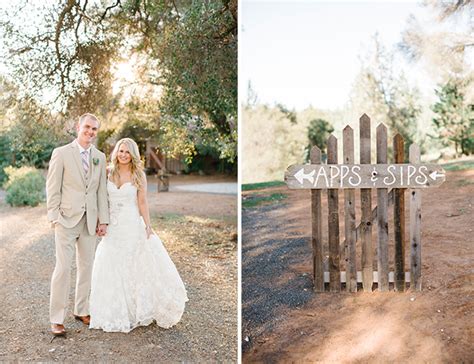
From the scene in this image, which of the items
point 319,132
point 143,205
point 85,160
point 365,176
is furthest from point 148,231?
point 319,132

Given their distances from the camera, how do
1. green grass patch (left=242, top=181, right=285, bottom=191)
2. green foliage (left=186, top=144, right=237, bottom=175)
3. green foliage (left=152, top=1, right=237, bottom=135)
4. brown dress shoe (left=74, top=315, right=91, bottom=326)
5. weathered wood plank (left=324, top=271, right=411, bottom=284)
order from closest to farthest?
brown dress shoe (left=74, top=315, right=91, bottom=326), weathered wood plank (left=324, top=271, right=411, bottom=284), green foliage (left=152, top=1, right=237, bottom=135), green foliage (left=186, top=144, right=237, bottom=175), green grass patch (left=242, top=181, right=285, bottom=191)

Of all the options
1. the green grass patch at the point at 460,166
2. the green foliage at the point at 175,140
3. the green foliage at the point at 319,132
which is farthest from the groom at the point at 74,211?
the green grass patch at the point at 460,166

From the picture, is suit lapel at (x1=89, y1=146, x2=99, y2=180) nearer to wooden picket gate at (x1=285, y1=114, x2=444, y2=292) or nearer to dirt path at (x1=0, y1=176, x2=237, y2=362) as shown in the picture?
dirt path at (x1=0, y1=176, x2=237, y2=362)

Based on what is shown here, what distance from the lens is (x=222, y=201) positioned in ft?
11.8

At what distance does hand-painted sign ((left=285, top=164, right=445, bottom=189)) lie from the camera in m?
2.88

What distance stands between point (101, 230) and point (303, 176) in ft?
3.72

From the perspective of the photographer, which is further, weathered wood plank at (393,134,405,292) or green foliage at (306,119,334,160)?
green foliage at (306,119,334,160)

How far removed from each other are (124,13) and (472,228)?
7.92ft

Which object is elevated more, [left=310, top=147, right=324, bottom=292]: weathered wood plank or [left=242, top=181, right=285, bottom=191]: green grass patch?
[left=242, top=181, right=285, bottom=191]: green grass patch

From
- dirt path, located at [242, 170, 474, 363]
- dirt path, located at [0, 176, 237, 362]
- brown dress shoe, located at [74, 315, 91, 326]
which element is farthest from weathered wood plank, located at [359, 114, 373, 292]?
brown dress shoe, located at [74, 315, 91, 326]

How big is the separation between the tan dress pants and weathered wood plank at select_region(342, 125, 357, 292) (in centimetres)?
139

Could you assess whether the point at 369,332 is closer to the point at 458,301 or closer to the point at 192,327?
the point at 458,301

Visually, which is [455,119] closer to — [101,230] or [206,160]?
[206,160]

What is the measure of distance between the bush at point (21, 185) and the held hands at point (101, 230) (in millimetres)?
433
